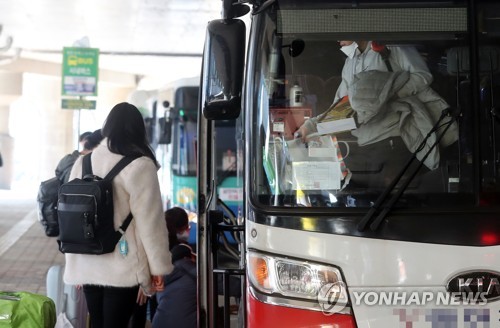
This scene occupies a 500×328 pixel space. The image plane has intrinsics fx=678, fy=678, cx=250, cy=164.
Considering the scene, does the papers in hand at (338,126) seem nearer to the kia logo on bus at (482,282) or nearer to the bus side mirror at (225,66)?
the bus side mirror at (225,66)

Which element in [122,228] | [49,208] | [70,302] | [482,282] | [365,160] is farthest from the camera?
[49,208]

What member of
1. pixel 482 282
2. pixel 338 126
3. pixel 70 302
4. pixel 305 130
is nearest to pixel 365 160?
pixel 338 126

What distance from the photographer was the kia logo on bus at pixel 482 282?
112 inches

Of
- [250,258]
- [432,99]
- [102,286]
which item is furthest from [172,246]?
[432,99]

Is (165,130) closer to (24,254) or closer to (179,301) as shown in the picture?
(24,254)

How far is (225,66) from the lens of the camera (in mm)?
3189

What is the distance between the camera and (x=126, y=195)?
12.8 ft

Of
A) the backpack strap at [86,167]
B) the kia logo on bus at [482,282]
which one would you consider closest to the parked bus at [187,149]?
the backpack strap at [86,167]

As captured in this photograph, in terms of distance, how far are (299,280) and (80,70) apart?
643 inches

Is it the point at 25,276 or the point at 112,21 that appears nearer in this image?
the point at 25,276

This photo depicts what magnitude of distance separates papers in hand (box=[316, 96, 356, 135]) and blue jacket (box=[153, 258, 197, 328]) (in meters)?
2.12

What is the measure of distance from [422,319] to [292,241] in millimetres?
643

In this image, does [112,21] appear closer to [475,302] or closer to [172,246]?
[172,246]

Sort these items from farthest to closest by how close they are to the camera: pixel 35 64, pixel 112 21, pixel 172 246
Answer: pixel 35 64
pixel 112 21
pixel 172 246
